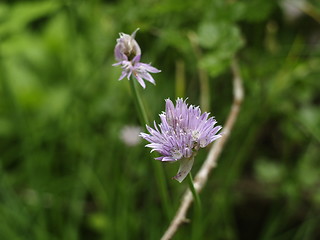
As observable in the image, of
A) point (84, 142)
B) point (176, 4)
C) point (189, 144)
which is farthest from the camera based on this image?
point (84, 142)

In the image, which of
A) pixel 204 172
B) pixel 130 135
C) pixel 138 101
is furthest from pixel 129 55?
pixel 130 135

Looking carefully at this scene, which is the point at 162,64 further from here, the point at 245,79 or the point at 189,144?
the point at 189,144

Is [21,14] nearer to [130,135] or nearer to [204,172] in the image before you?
[130,135]

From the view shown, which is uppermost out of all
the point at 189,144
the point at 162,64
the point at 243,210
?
the point at 162,64

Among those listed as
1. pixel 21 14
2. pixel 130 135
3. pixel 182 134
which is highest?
pixel 21 14

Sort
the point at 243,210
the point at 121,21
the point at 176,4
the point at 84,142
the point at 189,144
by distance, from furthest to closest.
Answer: the point at 243,210, the point at 84,142, the point at 121,21, the point at 176,4, the point at 189,144

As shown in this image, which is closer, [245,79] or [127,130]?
[245,79]

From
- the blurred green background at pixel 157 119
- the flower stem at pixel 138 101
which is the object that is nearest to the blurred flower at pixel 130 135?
the blurred green background at pixel 157 119

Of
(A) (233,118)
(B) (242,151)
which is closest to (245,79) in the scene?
(B) (242,151)
